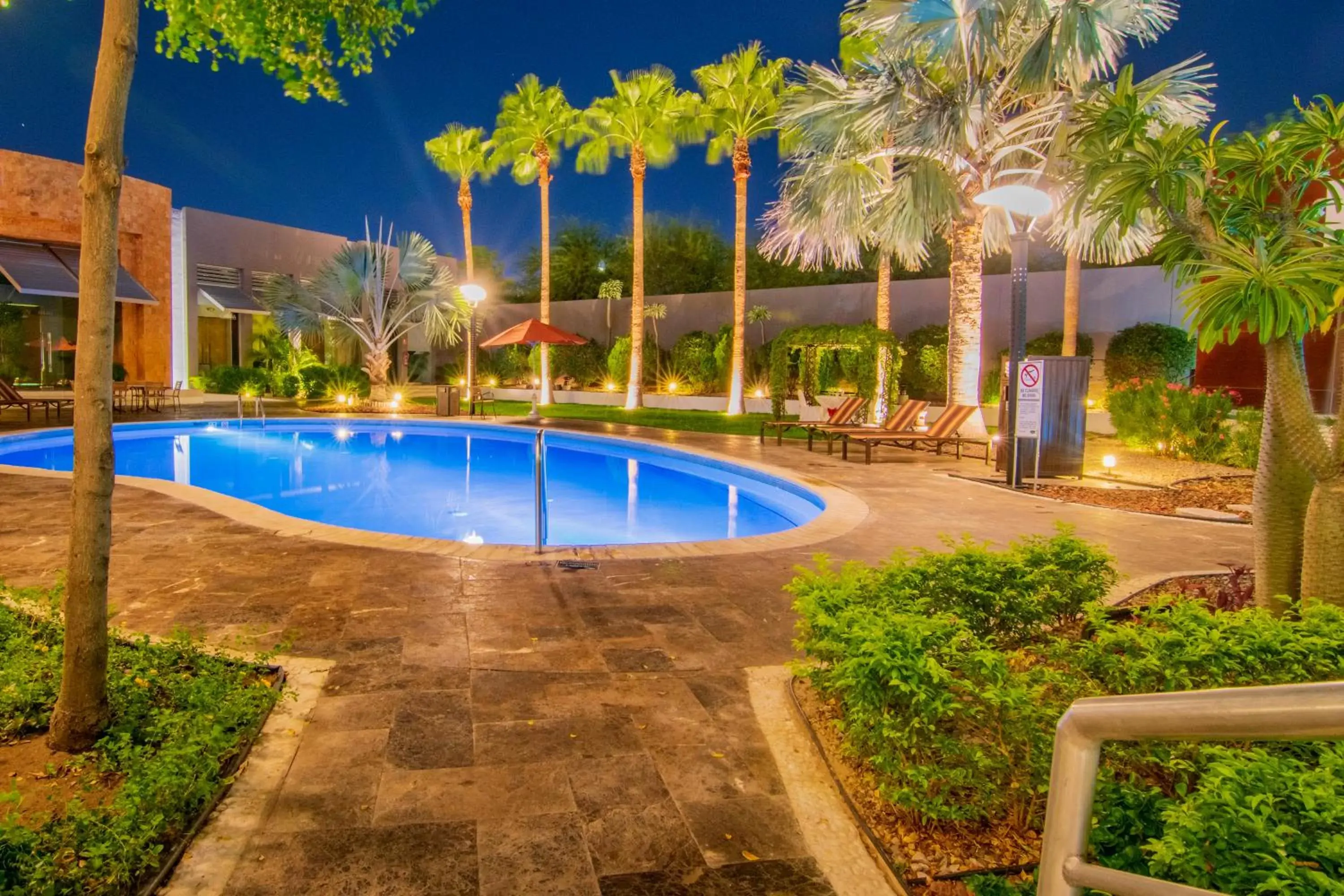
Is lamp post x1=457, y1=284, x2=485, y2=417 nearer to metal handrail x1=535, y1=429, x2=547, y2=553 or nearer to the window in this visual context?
the window

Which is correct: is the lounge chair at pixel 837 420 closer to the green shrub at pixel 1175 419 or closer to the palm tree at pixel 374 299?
the green shrub at pixel 1175 419

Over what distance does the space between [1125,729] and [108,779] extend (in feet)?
10.5

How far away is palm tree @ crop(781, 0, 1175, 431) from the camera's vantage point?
38.8 feet

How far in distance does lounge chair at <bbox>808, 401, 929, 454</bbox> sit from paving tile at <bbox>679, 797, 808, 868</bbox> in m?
10.5

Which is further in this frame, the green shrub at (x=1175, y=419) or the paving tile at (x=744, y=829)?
the green shrub at (x=1175, y=419)

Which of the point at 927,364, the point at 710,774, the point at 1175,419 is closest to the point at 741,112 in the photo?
the point at 927,364

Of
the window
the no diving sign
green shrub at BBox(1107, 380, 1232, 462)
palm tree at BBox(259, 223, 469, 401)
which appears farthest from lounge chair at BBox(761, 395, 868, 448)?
the window

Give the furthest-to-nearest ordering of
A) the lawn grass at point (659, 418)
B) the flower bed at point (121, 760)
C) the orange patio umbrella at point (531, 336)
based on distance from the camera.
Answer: the orange patio umbrella at point (531, 336)
the lawn grass at point (659, 418)
the flower bed at point (121, 760)

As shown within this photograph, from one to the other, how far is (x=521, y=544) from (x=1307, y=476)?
601 centimetres

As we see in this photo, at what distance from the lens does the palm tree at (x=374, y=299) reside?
71.9 ft

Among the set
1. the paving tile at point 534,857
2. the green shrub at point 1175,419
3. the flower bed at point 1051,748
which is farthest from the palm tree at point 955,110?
the paving tile at point 534,857

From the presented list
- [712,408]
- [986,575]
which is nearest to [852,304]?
[712,408]

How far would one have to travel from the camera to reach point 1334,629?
3113mm

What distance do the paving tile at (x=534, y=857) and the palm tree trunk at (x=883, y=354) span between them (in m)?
13.1
